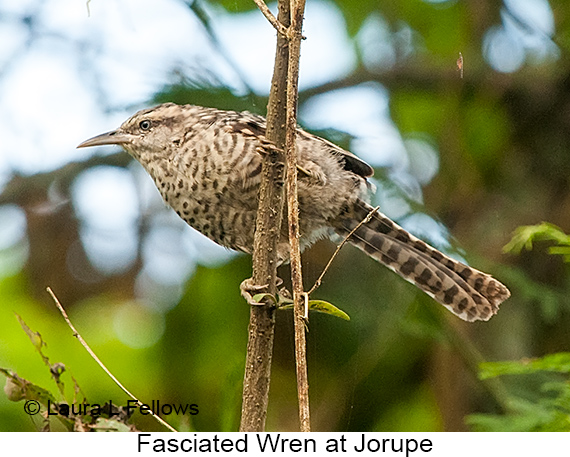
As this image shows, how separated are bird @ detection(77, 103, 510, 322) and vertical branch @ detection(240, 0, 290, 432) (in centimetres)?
25

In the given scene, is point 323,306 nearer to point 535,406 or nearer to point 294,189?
point 294,189

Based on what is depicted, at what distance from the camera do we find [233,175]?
162cm

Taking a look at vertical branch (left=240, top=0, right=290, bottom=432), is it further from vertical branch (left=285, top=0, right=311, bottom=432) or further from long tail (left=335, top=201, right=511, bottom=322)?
long tail (left=335, top=201, right=511, bottom=322)

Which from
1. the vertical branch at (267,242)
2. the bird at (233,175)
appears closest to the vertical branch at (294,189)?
the vertical branch at (267,242)

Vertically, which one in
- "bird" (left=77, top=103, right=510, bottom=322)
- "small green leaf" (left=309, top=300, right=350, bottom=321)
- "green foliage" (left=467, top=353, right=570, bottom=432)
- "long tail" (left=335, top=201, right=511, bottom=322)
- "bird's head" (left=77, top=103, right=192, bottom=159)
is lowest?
"green foliage" (left=467, top=353, right=570, bottom=432)

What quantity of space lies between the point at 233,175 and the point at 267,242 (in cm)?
39

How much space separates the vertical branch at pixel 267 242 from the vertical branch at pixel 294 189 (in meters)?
0.01

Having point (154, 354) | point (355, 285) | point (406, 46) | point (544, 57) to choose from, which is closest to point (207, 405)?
point (154, 354)

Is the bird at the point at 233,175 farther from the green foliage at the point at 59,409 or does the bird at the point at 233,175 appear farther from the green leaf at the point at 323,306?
the green foliage at the point at 59,409

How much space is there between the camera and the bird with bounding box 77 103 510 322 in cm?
162

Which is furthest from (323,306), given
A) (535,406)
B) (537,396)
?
(537,396)

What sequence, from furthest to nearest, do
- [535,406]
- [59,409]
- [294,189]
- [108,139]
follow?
[535,406] → [108,139] → [59,409] → [294,189]

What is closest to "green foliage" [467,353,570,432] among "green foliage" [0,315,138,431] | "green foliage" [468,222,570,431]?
"green foliage" [468,222,570,431]

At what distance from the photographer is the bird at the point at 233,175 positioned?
5.32 feet
